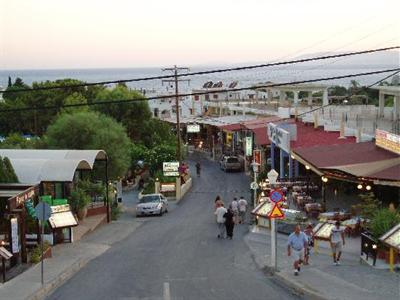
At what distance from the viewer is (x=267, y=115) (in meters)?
69.8

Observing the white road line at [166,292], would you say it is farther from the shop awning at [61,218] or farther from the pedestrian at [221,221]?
the pedestrian at [221,221]

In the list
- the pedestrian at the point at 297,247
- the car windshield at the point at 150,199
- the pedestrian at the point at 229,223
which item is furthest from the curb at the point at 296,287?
the car windshield at the point at 150,199

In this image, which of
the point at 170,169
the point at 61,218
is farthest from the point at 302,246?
the point at 170,169

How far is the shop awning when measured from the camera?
→ 76.7ft

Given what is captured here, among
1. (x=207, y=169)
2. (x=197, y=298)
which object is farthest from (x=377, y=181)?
(x=207, y=169)

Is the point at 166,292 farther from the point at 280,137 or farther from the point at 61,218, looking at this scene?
the point at 280,137

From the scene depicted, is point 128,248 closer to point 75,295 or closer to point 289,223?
point 289,223

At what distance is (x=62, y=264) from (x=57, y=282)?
2384mm

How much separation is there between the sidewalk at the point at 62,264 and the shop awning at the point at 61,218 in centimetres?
69

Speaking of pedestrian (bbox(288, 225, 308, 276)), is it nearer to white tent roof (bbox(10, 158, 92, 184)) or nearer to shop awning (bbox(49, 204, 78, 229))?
shop awning (bbox(49, 204, 78, 229))

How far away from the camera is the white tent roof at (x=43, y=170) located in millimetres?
25361

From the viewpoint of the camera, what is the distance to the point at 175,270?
18.1 meters

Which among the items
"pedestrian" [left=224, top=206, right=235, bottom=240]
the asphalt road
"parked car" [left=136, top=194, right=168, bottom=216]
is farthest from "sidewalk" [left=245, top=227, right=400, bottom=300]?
"parked car" [left=136, top=194, right=168, bottom=216]

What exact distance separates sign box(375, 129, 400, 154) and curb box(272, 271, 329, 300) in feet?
32.3
